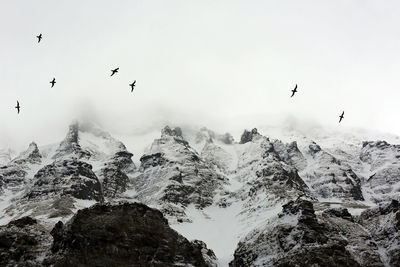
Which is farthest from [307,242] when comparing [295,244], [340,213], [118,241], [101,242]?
[101,242]

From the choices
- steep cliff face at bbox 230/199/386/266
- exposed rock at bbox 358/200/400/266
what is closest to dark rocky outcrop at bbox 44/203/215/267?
steep cliff face at bbox 230/199/386/266

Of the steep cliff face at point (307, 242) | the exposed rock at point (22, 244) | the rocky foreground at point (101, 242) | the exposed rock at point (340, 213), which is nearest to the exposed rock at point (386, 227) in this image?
the steep cliff face at point (307, 242)

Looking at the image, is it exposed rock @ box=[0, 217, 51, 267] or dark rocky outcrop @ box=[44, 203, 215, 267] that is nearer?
dark rocky outcrop @ box=[44, 203, 215, 267]

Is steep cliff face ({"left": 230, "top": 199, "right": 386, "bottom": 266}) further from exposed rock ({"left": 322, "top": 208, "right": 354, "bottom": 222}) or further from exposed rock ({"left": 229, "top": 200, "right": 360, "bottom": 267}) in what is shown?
exposed rock ({"left": 322, "top": 208, "right": 354, "bottom": 222})

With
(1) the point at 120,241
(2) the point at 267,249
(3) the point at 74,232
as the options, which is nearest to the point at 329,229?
(2) the point at 267,249

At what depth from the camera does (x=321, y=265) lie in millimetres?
72812

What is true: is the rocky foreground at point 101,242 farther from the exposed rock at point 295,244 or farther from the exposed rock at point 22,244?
the exposed rock at point 295,244

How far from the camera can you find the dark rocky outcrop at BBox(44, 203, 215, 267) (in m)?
73.6

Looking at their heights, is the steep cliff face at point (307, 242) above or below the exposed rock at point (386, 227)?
below

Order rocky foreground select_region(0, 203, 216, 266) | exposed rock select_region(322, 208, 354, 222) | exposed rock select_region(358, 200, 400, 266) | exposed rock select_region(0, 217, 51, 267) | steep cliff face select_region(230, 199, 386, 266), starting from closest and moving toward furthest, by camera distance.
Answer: rocky foreground select_region(0, 203, 216, 266), exposed rock select_region(0, 217, 51, 267), steep cliff face select_region(230, 199, 386, 266), exposed rock select_region(358, 200, 400, 266), exposed rock select_region(322, 208, 354, 222)

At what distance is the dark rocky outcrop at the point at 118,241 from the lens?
73.6 meters

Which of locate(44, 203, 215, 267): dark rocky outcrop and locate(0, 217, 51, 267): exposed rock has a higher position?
locate(44, 203, 215, 267): dark rocky outcrop

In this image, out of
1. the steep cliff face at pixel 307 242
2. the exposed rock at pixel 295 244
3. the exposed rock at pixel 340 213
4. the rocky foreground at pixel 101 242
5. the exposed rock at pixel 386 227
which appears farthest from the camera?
the exposed rock at pixel 340 213

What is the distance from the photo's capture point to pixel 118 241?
76375 millimetres
